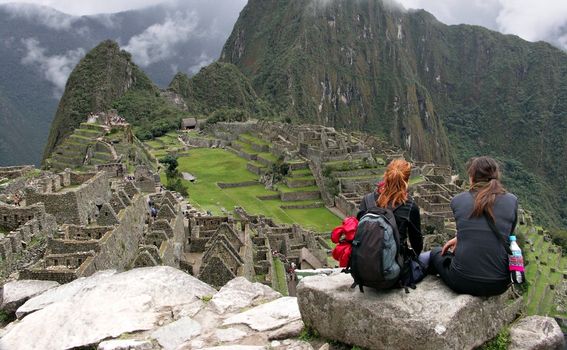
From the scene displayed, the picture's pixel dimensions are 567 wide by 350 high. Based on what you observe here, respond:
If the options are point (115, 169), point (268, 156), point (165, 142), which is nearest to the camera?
point (115, 169)

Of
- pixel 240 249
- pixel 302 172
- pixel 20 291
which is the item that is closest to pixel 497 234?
pixel 20 291

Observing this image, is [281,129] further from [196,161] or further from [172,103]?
[172,103]

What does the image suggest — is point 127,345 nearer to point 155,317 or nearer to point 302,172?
point 155,317

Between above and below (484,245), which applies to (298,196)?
below

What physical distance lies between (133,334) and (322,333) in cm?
209

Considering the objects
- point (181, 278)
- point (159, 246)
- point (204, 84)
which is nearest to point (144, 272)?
point (181, 278)

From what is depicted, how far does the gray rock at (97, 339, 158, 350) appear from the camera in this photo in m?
6.19

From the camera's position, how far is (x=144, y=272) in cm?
826

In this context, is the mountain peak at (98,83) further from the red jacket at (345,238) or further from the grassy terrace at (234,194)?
the red jacket at (345,238)

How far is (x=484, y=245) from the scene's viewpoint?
5.45 m

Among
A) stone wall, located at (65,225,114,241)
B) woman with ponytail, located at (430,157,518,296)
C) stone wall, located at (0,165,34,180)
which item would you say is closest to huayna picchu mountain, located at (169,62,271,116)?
stone wall, located at (0,165,34,180)

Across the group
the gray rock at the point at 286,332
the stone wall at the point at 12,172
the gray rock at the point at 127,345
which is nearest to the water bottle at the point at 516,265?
the gray rock at the point at 286,332

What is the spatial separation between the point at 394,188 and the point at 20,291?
5617 mm

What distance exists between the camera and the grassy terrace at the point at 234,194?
38644 millimetres
